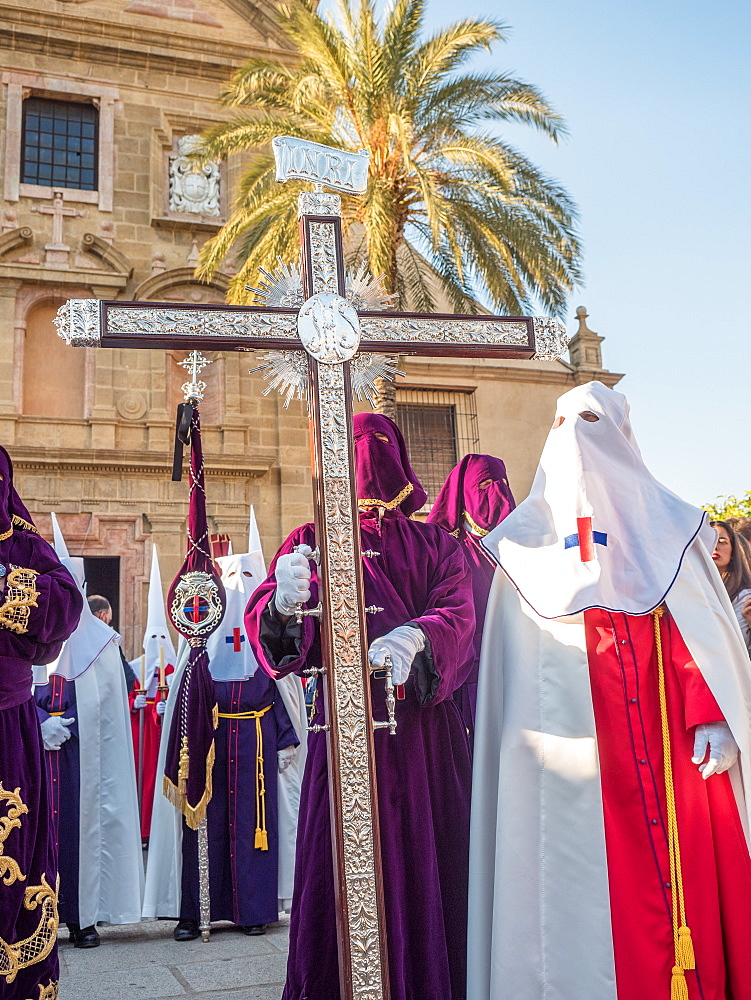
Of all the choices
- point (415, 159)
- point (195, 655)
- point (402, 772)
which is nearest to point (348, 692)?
point (402, 772)

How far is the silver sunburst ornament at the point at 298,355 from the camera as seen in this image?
10.5 feet

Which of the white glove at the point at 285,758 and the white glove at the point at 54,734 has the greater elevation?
the white glove at the point at 54,734

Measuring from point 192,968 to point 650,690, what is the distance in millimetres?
2896

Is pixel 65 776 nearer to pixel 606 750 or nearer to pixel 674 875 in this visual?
pixel 606 750

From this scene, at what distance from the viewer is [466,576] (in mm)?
3549

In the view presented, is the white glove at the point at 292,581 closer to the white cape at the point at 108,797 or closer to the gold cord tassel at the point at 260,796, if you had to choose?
the white cape at the point at 108,797

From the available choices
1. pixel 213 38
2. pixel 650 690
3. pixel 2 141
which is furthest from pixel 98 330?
pixel 213 38

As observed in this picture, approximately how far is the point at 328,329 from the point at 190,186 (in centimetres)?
1405

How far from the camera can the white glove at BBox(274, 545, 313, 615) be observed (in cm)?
299

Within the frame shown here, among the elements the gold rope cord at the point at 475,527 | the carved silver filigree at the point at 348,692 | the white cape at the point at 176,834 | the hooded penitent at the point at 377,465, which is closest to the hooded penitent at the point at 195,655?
the white cape at the point at 176,834

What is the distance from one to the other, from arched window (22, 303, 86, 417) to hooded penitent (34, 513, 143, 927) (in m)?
9.50

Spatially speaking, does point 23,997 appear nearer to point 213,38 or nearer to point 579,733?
point 579,733

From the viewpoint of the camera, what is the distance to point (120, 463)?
14.5 meters

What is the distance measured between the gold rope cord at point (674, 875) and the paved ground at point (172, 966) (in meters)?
1.93
